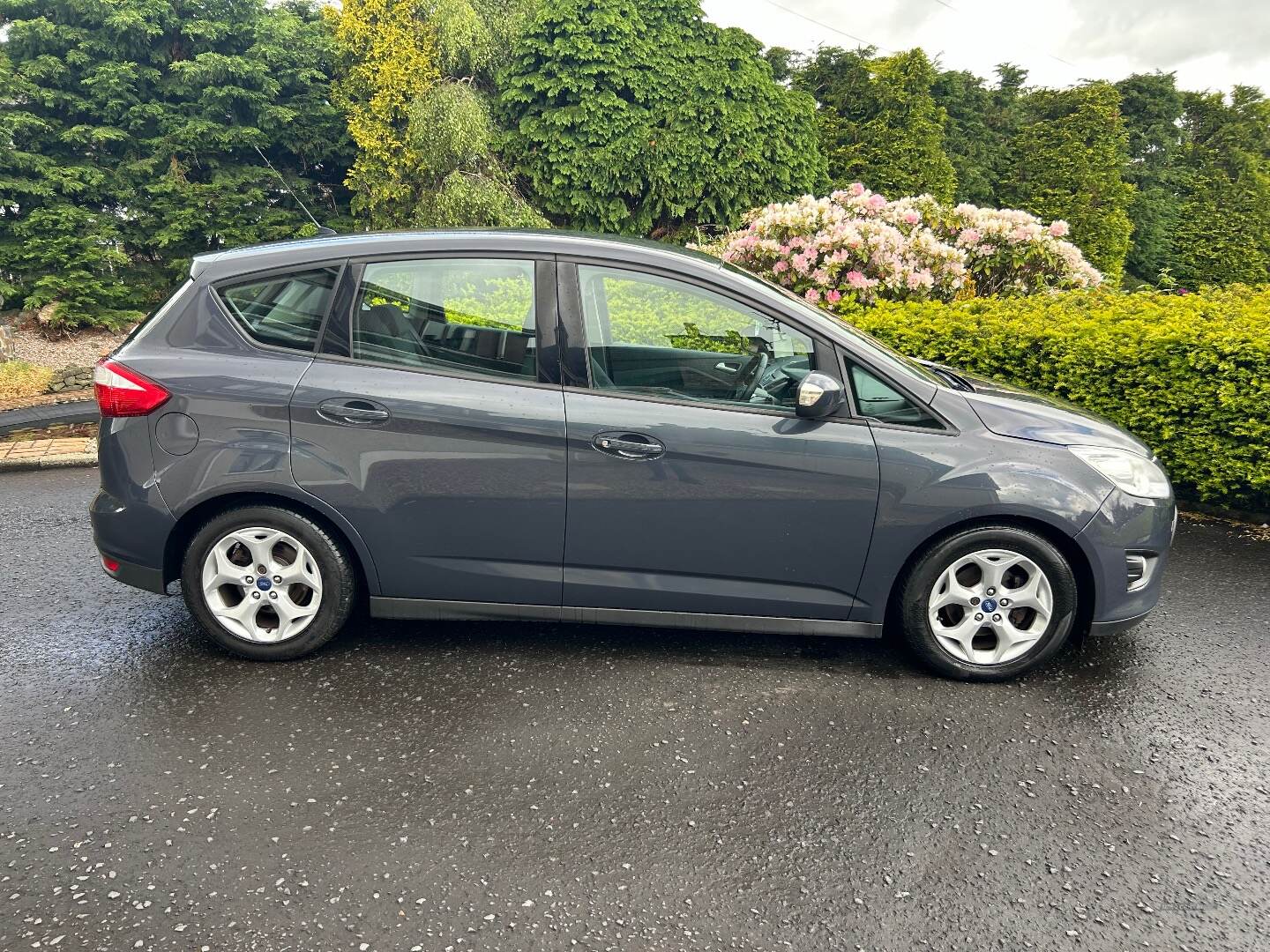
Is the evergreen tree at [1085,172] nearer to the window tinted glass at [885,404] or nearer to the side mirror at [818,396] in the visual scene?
the window tinted glass at [885,404]

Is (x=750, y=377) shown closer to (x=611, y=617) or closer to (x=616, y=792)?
(x=611, y=617)

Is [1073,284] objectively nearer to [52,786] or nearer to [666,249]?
[666,249]

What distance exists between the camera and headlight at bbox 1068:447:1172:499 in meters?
3.36

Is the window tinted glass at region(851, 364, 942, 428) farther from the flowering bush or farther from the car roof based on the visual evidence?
the flowering bush

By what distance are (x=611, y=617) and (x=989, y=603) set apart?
149cm

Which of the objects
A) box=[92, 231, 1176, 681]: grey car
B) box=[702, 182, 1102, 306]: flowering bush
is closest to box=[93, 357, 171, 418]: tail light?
box=[92, 231, 1176, 681]: grey car

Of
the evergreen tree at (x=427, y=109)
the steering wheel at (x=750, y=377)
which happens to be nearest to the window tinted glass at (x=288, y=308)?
the steering wheel at (x=750, y=377)

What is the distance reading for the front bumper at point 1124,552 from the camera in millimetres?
3301

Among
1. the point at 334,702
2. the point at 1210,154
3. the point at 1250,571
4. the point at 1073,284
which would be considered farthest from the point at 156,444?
the point at 1210,154

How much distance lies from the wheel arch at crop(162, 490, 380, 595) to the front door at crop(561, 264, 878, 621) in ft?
2.72

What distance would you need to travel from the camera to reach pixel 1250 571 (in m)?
4.77

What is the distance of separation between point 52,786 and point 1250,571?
569 cm

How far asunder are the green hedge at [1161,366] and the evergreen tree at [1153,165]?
24.6 m

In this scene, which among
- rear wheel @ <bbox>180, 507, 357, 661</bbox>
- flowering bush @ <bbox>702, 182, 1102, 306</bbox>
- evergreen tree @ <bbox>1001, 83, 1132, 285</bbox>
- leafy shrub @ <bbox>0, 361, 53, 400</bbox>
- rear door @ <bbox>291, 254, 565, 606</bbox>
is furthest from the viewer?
evergreen tree @ <bbox>1001, 83, 1132, 285</bbox>
